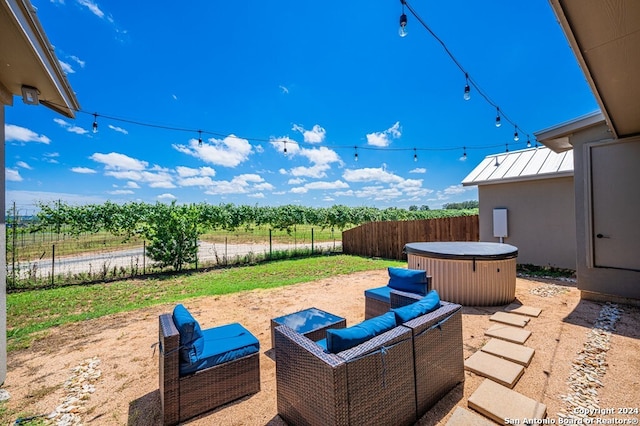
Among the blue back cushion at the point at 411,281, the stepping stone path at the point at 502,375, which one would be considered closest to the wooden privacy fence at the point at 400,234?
the stepping stone path at the point at 502,375

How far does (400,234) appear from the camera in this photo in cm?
1036

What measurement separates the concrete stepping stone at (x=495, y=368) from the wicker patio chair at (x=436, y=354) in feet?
1.01

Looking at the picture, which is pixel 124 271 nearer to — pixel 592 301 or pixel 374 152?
pixel 374 152

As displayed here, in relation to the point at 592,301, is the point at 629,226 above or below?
above

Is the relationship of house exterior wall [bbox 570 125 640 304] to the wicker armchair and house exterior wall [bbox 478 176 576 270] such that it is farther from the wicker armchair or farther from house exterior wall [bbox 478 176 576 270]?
the wicker armchair

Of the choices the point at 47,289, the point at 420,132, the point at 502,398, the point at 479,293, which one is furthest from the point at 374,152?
the point at 47,289

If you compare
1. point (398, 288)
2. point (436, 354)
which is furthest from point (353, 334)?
point (398, 288)

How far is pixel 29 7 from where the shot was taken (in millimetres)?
1908

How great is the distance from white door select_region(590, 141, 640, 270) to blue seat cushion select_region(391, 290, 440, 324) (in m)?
4.49

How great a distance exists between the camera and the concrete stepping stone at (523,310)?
402 centimetres

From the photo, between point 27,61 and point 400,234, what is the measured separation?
10.3 metres

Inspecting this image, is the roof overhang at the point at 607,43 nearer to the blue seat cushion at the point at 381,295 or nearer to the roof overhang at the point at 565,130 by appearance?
the roof overhang at the point at 565,130

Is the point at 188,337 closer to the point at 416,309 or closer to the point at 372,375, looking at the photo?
the point at 372,375

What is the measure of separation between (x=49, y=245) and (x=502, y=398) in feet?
36.5
